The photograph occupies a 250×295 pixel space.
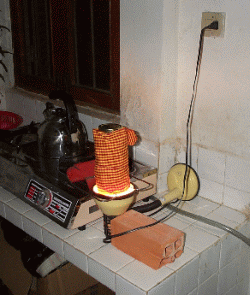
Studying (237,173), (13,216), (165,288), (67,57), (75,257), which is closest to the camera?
(165,288)

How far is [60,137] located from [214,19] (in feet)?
2.36

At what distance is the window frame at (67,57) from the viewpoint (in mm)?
1634

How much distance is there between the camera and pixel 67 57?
188cm

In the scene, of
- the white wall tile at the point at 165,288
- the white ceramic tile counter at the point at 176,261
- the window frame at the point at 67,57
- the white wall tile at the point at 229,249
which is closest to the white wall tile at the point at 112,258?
the white ceramic tile counter at the point at 176,261

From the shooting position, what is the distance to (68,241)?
1254mm

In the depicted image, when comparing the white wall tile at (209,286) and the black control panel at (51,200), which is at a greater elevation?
the black control panel at (51,200)

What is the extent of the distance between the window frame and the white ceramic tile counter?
1.90 ft

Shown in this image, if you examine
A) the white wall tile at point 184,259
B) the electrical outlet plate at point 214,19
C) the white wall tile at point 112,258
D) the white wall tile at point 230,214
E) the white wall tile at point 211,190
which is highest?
the electrical outlet plate at point 214,19

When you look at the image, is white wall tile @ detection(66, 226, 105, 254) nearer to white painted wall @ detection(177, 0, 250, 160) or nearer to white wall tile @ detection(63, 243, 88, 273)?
white wall tile @ detection(63, 243, 88, 273)

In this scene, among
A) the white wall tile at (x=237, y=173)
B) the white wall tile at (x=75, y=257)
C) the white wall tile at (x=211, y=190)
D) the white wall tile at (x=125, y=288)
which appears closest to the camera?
the white wall tile at (x=125, y=288)

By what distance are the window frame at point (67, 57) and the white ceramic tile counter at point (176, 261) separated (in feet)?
1.90

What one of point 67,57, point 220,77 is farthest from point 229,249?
point 67,57

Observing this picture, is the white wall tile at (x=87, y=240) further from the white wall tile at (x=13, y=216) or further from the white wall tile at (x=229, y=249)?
the white wall tile at (x=229, y=249)

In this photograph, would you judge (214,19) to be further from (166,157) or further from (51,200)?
(51,200)
